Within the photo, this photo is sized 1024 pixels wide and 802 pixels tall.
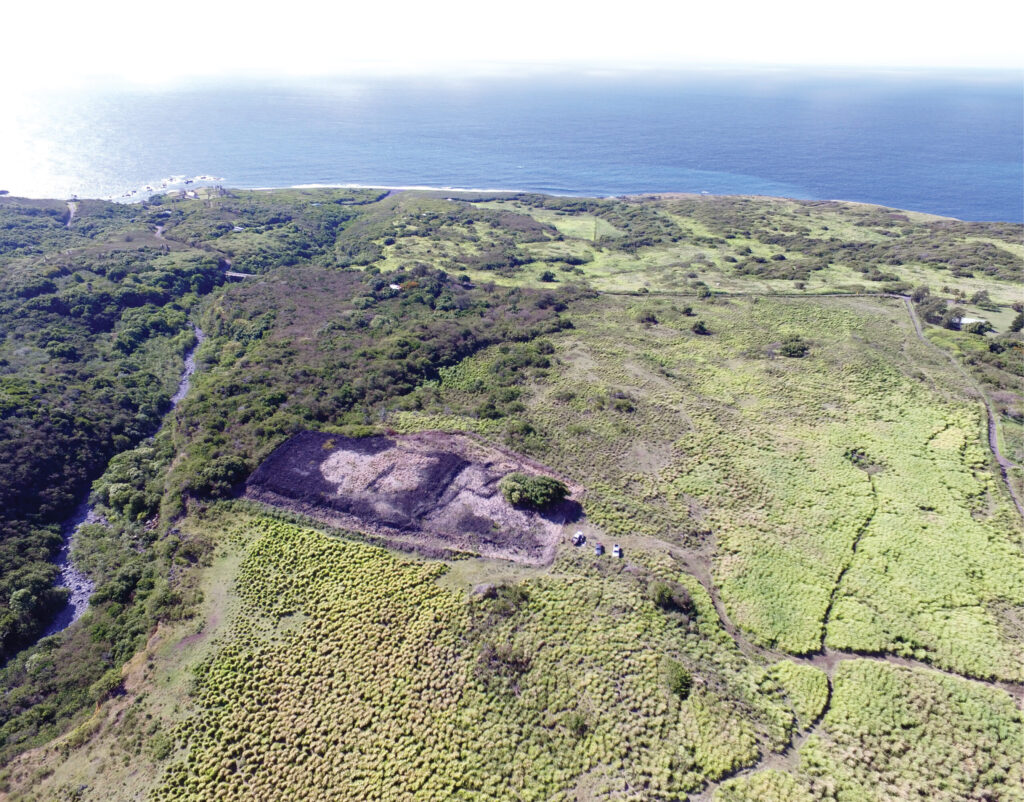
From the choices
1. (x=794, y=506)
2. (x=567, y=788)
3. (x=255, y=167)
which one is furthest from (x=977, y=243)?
(x=255, y=167)

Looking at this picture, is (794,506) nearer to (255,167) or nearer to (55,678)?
(55,678)

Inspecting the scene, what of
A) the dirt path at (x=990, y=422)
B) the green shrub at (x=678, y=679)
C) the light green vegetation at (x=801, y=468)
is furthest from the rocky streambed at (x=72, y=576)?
the dirt path at (x=990, y=422)

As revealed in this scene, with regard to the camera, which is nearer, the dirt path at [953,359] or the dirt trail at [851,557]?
the dirt trail at [851,557]

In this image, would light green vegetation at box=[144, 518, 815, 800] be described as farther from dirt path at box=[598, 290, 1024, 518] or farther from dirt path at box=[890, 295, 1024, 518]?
dirt path at box=[598, 290, 1024, 518]

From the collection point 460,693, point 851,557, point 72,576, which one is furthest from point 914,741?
point 72,576

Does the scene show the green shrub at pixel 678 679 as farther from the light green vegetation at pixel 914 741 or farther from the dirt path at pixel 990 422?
the dirt path at pixel 990 422

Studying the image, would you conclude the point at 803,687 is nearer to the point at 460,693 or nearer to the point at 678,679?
the point at 678,679
